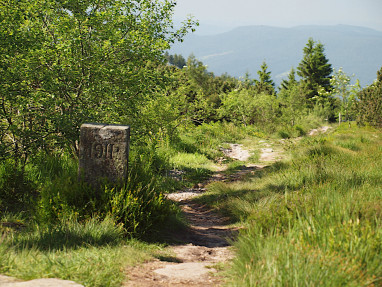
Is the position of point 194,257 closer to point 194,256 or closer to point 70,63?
point 194,256

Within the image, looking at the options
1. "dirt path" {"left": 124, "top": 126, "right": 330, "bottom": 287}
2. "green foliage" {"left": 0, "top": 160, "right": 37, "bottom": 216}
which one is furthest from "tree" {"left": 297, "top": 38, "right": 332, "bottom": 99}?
"green foliage" {"left": 0, "top": 160, "right": 37, "bottom": 216}

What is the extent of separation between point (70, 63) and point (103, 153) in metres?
2.81

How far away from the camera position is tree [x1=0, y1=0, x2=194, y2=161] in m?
6.43

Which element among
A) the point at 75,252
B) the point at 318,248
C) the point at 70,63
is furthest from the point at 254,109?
the point at 318,248

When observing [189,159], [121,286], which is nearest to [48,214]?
[121,286]

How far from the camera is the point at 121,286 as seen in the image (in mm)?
3111

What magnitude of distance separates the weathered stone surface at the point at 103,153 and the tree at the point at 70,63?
1.49m

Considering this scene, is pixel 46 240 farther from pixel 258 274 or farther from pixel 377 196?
pixel 377 196

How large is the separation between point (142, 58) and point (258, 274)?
5987mm

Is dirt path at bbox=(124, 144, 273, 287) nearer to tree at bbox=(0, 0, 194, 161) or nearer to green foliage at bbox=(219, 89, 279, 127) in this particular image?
tree at bbox=(0, 0, 194, 161)

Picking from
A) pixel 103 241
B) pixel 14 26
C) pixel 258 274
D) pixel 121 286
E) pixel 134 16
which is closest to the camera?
pixel 258 274

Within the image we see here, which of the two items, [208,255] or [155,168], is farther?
[155,168]

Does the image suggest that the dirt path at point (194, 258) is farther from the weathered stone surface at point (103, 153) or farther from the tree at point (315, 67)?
the tree at point (315, 67)

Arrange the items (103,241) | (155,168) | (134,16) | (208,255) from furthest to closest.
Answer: (155,168)
(134,16)
(208,255)
(103,241)
